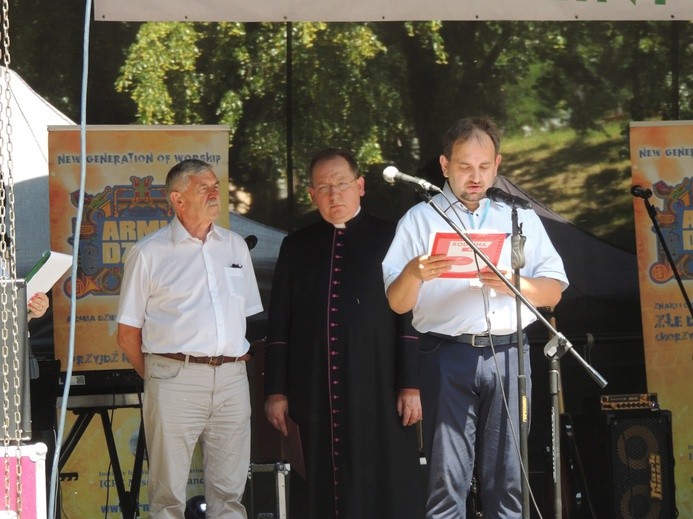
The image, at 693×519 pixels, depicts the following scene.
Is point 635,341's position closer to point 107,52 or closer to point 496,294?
point 496,294

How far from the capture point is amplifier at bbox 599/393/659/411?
564cm

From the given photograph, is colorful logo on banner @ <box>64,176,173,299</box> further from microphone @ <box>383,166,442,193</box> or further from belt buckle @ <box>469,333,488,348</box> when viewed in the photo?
microphone @ <box>383,166,442,193</box>

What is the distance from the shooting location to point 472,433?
422cm

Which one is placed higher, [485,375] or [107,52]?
[107,52]

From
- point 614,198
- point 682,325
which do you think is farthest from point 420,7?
point 682,325

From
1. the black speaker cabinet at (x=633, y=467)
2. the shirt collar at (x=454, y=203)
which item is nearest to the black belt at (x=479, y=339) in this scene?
the shirt collar at (x=454, y=203)

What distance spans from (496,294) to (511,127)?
2898 mm

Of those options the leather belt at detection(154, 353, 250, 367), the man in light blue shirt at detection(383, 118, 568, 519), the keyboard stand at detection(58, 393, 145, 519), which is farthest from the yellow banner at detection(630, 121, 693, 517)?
the keyboard stand at detection(58, 393, 145, 519)

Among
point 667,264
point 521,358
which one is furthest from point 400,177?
point 667,264

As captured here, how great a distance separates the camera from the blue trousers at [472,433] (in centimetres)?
416

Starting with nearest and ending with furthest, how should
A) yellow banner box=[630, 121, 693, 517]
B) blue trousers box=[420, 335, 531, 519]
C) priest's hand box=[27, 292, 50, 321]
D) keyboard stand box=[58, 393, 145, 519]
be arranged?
blue trousers box=[420, 335, 531, 519]
priest's hand box=[27, 292, 50, 321]
keyboard stand box=[58, 393, 145, 519]
yellow banner box=[630, 121, 693, 517]

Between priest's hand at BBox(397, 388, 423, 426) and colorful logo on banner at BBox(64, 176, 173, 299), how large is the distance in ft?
6.58

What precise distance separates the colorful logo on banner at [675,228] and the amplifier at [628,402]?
95 cm

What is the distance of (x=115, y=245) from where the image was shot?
616 centimetres
